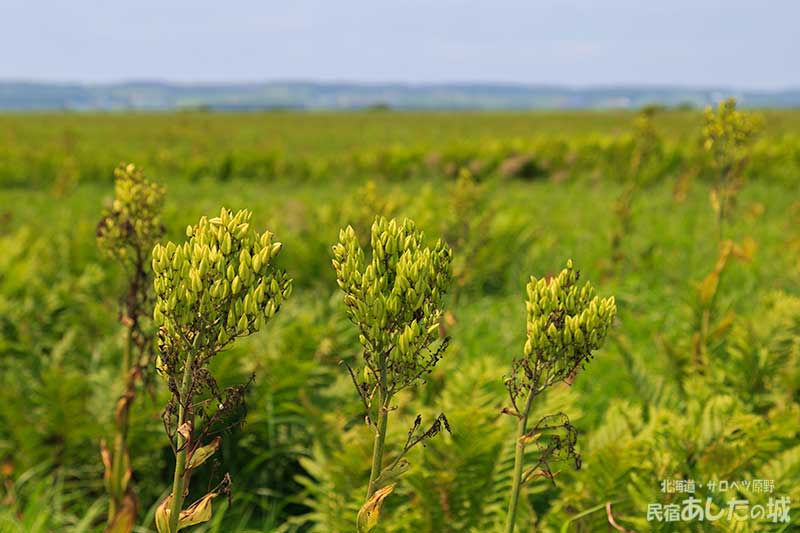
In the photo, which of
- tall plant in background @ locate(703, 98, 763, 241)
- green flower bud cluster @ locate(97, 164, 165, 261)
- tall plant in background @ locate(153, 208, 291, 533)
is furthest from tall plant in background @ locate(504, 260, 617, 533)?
tall plant in background @ locate(703, 98, 763, 241)

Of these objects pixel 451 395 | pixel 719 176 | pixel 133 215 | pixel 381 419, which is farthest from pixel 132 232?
pixel 719 176

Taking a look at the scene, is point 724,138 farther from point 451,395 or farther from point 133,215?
point 133,215

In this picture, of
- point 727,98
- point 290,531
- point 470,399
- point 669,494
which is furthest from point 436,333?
point 727,98

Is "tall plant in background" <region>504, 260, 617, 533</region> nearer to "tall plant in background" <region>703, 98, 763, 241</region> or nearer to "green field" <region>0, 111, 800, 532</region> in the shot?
"green field" <region>0, 111, 800, 532</region>

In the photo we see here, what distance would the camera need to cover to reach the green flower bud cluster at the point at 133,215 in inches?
89.8

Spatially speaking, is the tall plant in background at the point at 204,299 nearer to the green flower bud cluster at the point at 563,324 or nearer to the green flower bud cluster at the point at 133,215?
the green flower bud cluster at the point at 563,324

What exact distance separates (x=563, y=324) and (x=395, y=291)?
380 millimetres

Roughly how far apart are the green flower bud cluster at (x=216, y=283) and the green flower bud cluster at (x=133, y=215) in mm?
1245

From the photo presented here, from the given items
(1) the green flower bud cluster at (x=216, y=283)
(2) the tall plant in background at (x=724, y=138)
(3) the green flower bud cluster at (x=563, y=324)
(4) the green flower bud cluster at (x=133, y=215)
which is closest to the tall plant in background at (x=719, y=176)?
(2) the tall plant in background at (x=724, y=138)

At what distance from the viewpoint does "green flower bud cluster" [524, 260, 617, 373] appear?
1.31 meters

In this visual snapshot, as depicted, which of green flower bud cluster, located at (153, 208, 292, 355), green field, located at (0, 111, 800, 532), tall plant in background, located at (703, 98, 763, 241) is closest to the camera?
green flower bud cluster, located at (153, 208, 292, 355)

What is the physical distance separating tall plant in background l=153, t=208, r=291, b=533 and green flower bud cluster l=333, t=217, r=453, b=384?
0.39 feet

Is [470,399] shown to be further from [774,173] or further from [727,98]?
[774,173]

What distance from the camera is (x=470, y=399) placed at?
2.73 m
